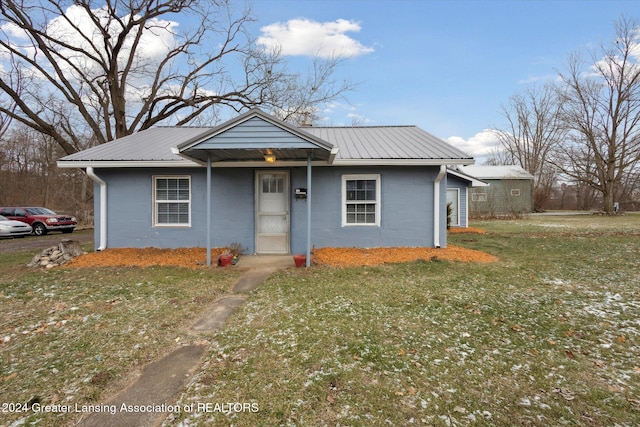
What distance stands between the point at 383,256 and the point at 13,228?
17.2 meters

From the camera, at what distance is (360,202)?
823 centimetres

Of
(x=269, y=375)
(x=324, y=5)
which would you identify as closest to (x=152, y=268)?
(x=269, y=375)

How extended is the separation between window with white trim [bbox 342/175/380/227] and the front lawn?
2806 mm

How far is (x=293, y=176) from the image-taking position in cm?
812

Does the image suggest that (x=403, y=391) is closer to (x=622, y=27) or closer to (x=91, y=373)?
(x=91, y=373)

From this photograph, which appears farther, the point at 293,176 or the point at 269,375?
the point at 293,176

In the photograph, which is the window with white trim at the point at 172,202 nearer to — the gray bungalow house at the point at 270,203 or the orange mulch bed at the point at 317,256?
the gray bungalow house at the point at 270,203

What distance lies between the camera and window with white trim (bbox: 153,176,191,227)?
27.5 feet

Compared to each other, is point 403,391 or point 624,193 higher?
point 624,193

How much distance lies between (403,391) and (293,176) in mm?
6369

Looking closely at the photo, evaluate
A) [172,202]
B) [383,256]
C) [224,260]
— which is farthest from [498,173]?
[172,202]

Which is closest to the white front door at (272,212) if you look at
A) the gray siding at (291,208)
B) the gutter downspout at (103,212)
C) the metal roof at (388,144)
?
the gray siding at (291,208)

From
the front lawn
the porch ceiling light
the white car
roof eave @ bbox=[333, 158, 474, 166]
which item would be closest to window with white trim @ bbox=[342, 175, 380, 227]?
roof eave @ bbox=[333, 158, 474, 166]

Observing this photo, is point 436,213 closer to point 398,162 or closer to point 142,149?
point 398,162
